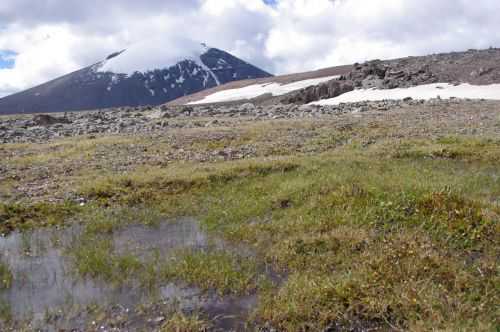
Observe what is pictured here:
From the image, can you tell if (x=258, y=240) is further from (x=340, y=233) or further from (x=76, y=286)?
(x=76, y=286)

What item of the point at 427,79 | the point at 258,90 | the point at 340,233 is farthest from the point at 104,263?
the point at 258,90

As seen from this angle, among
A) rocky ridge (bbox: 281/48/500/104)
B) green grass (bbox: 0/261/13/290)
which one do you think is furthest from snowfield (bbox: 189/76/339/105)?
green grass (bbox: 0/261/13/290)

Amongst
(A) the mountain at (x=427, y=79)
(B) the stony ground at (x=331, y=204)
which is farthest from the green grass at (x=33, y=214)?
(A) the mountain at (x=427, y=79)

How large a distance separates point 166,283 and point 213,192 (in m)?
5.28

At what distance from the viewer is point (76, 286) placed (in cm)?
694

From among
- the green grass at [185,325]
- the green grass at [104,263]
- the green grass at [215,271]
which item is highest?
the green grass at [104,263]

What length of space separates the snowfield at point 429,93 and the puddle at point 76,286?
41.9 meters

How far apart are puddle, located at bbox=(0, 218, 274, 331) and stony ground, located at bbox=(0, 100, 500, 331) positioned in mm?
438

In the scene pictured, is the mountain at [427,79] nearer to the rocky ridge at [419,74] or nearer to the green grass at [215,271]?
the rocky ridge at [419,74]

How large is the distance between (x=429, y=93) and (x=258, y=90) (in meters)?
58.5

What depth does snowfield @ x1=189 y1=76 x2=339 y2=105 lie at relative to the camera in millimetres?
92000

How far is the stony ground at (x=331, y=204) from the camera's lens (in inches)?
229

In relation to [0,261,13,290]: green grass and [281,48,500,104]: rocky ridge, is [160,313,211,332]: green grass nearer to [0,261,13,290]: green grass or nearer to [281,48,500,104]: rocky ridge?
Answer: [0,261,13,290]: green grass

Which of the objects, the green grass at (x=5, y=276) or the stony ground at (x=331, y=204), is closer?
the stony ground at (x=331, y=204)
